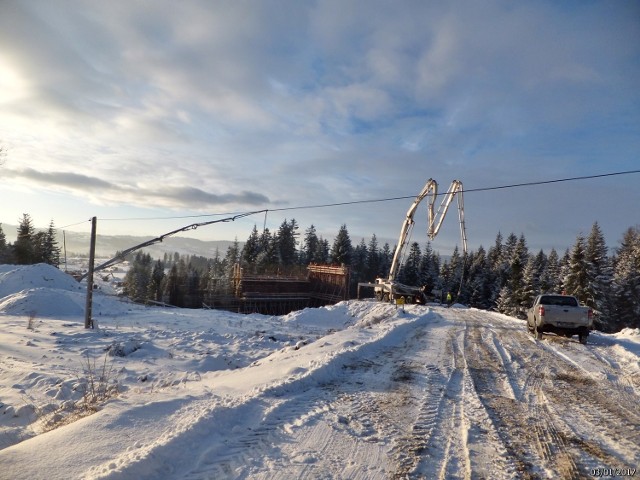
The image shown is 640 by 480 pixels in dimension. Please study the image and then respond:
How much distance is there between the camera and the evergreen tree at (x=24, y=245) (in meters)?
55.2

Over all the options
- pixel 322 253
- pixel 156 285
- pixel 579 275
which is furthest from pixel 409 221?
pixel 156 285

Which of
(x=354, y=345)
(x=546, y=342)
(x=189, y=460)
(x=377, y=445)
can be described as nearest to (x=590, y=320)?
(x=546, y=342)

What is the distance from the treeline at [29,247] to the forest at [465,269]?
12 cm

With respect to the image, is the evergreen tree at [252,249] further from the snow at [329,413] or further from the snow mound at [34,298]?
the snow at [329,413]

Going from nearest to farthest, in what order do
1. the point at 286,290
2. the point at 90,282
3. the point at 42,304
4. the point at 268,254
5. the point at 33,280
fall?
1. the point at 90,282
2. the point at 42,304
3. the point at 33,280
4. the point at 286,290
5. the point at 268,254

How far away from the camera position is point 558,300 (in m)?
14.0

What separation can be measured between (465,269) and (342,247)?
23.1 m

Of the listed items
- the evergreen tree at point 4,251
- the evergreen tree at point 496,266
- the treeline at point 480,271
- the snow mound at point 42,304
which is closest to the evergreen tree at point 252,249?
the treeline at point 480,271

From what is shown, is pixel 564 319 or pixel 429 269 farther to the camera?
pixel 429 269

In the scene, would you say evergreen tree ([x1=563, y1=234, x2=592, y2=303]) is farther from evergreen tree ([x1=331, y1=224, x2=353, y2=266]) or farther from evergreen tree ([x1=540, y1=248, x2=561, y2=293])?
evergreen tree ([x1=331, y1=224, x2=353, y2=266])

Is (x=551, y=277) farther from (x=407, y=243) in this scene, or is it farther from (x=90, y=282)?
(x=90, y=282)

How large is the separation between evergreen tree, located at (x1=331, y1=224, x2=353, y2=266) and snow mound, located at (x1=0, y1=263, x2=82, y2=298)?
1913 inches

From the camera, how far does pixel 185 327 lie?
16.8 metres

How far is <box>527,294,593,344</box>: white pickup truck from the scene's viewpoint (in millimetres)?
12867
